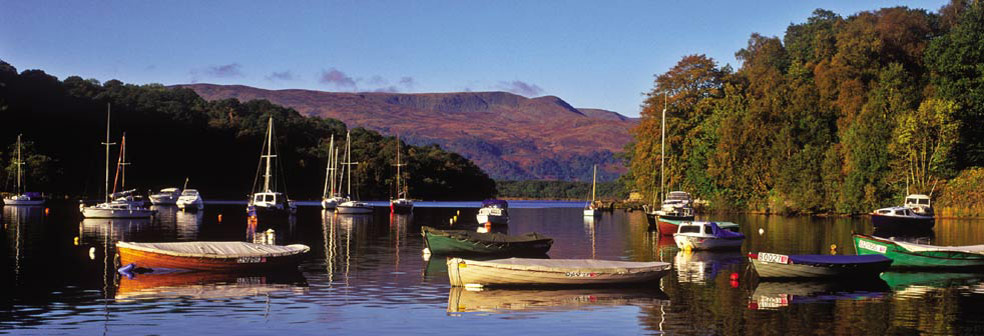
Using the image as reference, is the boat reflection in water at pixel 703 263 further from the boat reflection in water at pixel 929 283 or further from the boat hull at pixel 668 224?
the boat hull at pixel 668 224

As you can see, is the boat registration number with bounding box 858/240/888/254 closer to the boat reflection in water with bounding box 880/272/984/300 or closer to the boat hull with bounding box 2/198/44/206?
the boat reflection in water with bounding box 880/272/984/300

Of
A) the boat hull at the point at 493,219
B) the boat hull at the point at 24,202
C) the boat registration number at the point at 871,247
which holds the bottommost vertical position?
the boat registration number at the point at 871,247

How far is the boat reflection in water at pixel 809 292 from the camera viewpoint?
1384 inches

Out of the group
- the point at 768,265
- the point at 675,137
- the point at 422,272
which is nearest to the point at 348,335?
the point at 422,272

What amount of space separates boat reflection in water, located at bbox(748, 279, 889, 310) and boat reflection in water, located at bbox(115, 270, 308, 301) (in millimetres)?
16225

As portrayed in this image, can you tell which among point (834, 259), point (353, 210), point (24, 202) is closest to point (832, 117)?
point (353, 210)

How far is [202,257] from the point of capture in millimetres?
41625

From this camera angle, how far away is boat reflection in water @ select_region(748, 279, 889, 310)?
3516 cm

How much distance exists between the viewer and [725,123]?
128 meters

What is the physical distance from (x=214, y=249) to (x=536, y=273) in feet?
46.9

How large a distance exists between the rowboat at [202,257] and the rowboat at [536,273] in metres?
8.99

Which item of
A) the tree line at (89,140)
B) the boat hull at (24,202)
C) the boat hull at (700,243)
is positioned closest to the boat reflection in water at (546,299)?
the boat hull at (700,243)

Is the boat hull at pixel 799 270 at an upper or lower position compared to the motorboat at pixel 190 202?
lower

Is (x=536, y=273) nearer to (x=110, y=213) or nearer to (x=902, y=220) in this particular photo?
(x=902, y=220)
